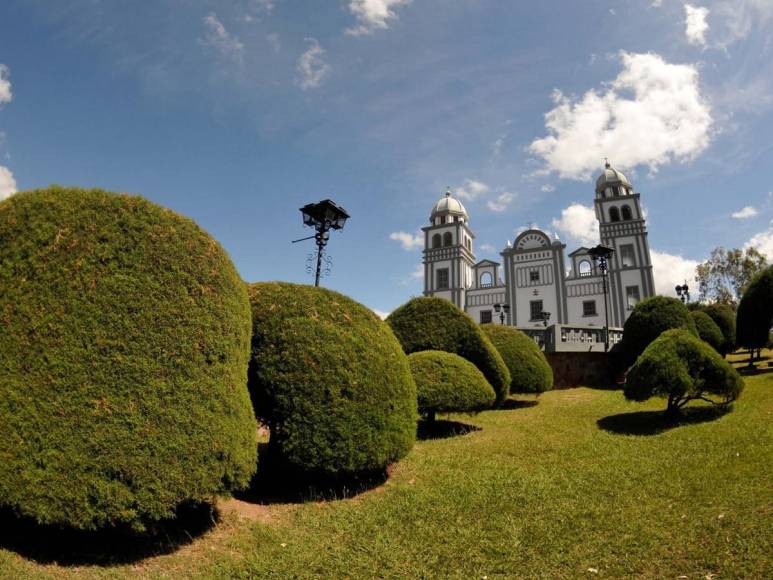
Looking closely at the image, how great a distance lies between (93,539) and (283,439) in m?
2.04

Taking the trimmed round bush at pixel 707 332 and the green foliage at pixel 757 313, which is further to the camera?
the trimmed round bush at pixel 707 332

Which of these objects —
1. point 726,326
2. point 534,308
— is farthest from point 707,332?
point 534,308

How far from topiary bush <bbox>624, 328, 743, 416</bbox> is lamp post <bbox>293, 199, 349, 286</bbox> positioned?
22.6ft

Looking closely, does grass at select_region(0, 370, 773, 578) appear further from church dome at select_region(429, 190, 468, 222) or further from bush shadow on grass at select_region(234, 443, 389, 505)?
church dome at select_region(429, 190, 468, 222)

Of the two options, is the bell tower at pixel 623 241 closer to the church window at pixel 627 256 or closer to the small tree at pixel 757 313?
the church window at pixel 627 256

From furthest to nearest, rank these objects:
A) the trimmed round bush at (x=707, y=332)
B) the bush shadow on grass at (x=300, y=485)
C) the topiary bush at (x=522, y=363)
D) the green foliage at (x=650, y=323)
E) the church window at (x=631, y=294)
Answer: the church window at (x=631, y=294) < the trimmed round bush at (x=707, y=332) < the green foliage at (x=650, y=323) < the topiary bush at (x=522, y=363) < the bush shadow on grass at (x=300, y=485)

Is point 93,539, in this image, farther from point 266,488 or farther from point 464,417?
point 464,417

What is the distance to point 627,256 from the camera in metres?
36.7

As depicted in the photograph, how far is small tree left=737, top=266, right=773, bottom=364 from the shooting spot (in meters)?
15.2

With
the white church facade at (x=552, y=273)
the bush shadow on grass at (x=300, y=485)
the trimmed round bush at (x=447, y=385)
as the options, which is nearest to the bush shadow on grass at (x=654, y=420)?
the trimmed round bush at (x=447, y=385)

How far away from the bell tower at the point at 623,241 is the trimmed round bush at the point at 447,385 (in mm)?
29112

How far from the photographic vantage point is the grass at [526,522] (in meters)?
4.20

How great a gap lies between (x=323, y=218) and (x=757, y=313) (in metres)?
15.2

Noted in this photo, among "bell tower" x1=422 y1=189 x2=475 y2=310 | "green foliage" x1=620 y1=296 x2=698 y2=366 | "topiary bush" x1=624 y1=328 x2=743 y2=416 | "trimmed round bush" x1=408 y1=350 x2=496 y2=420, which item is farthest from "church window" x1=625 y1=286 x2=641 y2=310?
"trimmed round bush" x1=408 y1=350 x2=496 y2=420
